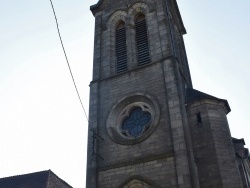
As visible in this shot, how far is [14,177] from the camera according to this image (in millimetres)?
21469

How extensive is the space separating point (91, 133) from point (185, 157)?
4.30 metres

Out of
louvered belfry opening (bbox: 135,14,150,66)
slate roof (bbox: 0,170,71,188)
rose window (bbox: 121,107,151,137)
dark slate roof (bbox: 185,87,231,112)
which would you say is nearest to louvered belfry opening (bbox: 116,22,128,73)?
louvered belfry opening (bbox: 135,14,150,66)

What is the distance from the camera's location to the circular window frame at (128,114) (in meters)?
12.8

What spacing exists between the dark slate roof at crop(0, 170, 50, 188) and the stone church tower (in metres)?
7.47

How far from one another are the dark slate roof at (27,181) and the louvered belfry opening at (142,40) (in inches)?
369

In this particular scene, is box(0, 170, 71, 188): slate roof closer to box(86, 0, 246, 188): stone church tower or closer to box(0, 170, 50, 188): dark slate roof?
box(0, 170, 50, 188): dark slate roof

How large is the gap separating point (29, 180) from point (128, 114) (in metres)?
9.58

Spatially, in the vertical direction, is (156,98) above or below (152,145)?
above

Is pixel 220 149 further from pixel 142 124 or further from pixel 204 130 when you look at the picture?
pixel 142 124

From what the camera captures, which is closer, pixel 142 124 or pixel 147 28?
pixel 142 124

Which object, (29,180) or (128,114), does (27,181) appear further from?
(128,114)

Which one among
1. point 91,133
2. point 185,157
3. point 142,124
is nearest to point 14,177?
point 91,133

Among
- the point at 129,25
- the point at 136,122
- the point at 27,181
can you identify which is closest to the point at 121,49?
the point at 129,25

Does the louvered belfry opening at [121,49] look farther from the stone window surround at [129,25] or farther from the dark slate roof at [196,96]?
the dark slate roof at [196,96]
